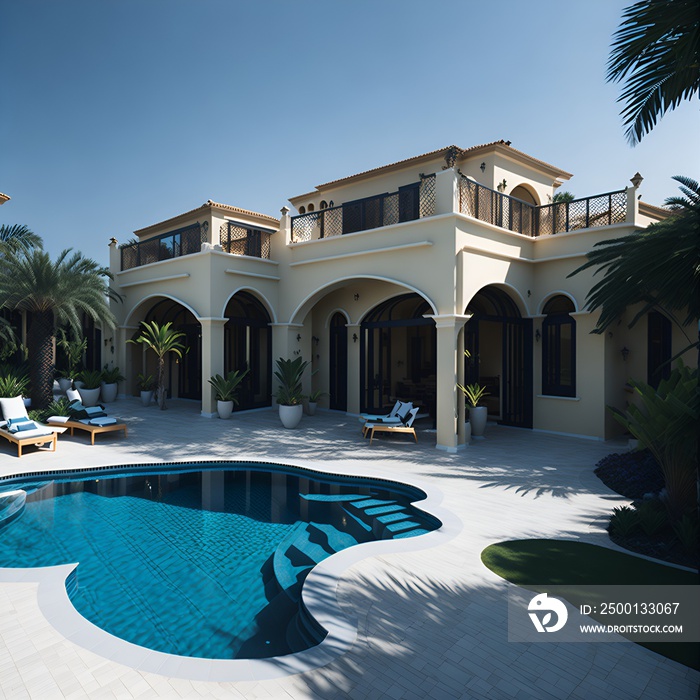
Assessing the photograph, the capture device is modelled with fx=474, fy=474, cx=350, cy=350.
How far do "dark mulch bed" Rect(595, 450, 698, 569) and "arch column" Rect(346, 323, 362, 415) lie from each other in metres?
8.64

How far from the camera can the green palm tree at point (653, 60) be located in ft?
16.0

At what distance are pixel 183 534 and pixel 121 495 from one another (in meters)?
2.69

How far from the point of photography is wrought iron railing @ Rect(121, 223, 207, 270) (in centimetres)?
1781

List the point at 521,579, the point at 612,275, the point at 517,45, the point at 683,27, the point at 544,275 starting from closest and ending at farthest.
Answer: the point at 683,27 < the point at 521,579 < the point at 517,45 < the point at 612,275 < the point at 544,275

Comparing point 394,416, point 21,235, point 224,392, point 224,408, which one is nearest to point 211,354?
point 224,392

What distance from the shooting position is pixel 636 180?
13.1 meters

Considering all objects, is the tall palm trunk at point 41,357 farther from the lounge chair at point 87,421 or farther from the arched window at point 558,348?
the arched window at point 558,348

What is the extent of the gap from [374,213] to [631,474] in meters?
9.62

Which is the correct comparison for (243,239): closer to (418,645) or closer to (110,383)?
(110,383)

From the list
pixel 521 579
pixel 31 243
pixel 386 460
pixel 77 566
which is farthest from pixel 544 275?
pixel 31 243

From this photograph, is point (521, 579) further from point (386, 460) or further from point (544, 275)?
point (544, 275)

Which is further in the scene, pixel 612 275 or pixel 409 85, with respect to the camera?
pixel 409 85

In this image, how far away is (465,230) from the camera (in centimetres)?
1255

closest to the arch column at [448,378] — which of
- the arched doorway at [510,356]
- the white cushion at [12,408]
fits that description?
the arched doorway at [510,356]
